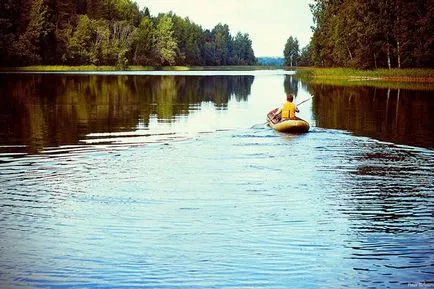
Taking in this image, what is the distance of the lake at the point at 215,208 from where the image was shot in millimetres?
9789

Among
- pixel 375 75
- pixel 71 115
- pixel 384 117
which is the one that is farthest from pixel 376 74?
pixel 71 115

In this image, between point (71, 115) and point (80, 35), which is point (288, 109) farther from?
point (80, 35)

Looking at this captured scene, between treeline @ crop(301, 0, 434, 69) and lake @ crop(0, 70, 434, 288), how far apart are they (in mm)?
69860

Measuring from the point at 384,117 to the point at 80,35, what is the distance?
119 meters

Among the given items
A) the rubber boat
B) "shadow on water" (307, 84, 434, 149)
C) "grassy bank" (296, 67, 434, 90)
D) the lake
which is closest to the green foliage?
"grassy bank" (296, 67, 434, 90)

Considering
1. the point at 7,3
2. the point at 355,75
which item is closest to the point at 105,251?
the point at 355,75

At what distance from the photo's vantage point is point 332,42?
375 feet

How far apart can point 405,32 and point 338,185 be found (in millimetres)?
84505

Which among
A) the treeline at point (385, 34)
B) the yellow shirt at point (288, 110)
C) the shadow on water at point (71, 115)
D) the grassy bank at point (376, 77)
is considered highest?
the treeline at point (385, 34)

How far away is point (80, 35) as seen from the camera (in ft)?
482

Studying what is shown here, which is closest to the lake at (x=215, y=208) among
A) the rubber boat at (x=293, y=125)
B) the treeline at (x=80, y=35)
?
the rubber boat at (x=293, y=125)

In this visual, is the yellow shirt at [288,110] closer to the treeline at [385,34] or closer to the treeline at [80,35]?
the treeline at [385,34]

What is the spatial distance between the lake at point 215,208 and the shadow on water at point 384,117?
0.49 m

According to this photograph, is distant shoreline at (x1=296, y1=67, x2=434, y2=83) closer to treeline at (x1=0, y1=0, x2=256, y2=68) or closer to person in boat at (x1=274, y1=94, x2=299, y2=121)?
treeline at (x1=0, y1=0, x2=256, y2=68)
